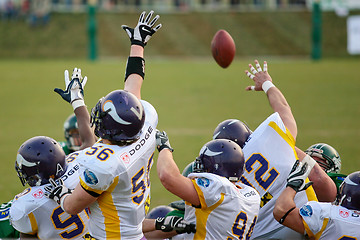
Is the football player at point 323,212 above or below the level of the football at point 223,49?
below

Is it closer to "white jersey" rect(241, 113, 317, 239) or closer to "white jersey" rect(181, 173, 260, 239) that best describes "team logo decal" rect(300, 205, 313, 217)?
"white jersey" rect(181, 173, 260, 239)

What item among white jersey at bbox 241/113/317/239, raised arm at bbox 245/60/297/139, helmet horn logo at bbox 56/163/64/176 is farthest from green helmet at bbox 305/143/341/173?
helmet horn logo at bbox 56/163/64/176

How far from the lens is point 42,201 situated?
388 cm

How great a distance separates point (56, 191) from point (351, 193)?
2.00 metres

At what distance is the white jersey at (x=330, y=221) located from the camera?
12.1 ft

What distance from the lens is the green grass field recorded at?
11.1 meters

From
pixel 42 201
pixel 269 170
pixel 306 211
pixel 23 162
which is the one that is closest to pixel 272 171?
pixel 269 170

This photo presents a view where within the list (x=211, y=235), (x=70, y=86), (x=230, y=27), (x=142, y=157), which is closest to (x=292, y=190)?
(x=211, y=235)

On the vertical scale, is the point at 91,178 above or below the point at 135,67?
below

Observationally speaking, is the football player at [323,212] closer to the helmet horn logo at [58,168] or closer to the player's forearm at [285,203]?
the player's forearm at [285,203]

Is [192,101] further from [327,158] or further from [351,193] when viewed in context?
[351,193]

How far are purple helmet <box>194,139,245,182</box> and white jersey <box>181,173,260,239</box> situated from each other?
0.09 meters

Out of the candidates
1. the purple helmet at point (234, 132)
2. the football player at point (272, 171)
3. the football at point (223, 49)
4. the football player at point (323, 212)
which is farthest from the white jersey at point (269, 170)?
the football at point (223, 49)

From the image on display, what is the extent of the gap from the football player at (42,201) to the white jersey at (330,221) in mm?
1598
